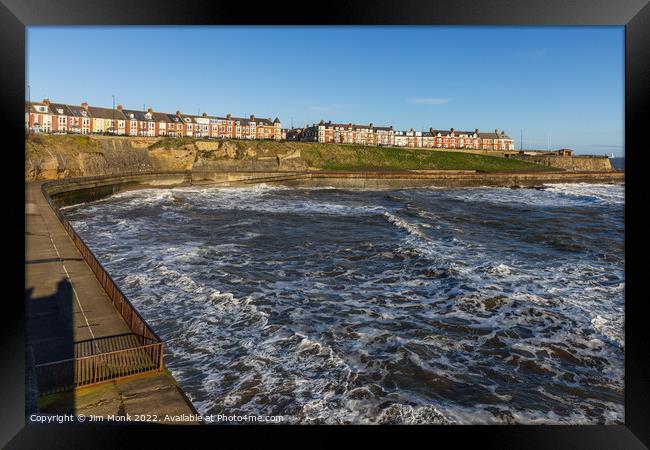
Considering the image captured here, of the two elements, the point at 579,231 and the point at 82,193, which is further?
the point at 82,193

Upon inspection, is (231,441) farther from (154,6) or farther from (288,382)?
(288,382)

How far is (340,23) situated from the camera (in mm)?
4379

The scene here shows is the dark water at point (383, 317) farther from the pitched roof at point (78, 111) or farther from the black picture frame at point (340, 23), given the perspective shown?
the pitched roof at point (78, 111)

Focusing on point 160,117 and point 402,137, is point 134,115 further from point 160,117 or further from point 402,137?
point 402,137

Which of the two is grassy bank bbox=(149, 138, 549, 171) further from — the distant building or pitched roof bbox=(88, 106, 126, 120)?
pitched roof bbox=(88, 106, 126, 120)

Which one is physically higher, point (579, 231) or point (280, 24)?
point (280, 24)

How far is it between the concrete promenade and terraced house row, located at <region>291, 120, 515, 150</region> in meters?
134

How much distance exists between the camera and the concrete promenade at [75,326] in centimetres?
695

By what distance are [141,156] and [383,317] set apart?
65070mm

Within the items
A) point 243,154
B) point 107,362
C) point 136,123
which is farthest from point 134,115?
point 107,362

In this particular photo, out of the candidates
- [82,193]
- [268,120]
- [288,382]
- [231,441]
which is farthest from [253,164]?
[231,441]

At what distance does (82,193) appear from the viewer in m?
43.0

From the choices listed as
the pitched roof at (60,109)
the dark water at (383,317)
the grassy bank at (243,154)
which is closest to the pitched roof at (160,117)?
the pitched roof at (60,109)

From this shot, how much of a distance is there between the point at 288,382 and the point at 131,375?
3340 mm
